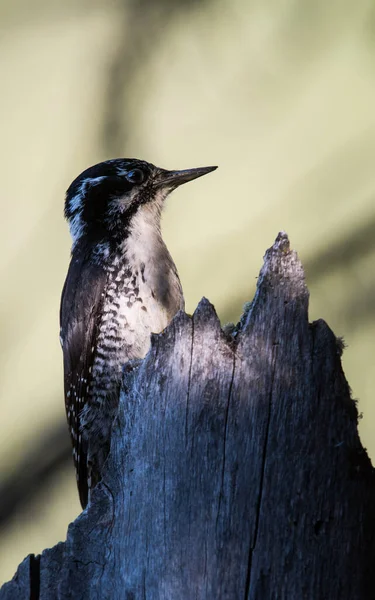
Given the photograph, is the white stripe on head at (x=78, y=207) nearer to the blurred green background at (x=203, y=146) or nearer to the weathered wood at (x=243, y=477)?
the blurred green background at (x=203, y=146)

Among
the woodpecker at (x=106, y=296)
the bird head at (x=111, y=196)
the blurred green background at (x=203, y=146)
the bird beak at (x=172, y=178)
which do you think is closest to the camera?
the woodpecker at (x=106, y=296)

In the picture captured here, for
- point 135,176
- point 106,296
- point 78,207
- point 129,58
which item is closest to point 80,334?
point 106,296

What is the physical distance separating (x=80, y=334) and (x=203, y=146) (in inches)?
56.6

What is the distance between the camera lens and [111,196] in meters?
2.93

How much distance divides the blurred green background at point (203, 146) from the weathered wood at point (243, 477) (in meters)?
2.14

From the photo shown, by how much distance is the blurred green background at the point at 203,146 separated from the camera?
12.3 feet

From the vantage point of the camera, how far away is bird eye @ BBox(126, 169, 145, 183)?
2941 mm

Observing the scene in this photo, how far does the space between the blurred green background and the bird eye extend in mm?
809

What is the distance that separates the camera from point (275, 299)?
1588 mm

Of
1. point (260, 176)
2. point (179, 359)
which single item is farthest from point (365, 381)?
point (179, 359)

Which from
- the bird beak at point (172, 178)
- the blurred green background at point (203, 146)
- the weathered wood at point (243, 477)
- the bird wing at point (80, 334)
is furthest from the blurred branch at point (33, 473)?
the weathered wood at point (243, 477)

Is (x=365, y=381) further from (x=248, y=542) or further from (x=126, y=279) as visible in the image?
(x=248, y=542)

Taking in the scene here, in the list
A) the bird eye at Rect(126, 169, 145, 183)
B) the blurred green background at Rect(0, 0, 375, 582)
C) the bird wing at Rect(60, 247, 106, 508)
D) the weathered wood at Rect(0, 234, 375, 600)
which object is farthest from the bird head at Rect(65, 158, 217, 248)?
the weathered wood at Rect(0, 234, 375, 600)

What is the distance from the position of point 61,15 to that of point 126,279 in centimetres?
170
